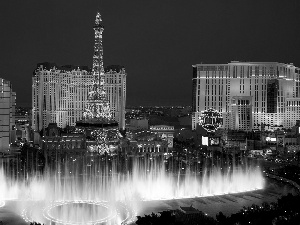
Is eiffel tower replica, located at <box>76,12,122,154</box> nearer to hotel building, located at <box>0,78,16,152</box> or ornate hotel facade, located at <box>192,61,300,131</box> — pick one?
hotel building, located at <box>0,78,16,152</box>

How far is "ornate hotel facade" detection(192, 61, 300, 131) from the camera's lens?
4388 centimetres

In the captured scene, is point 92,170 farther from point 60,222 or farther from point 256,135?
point 256,135

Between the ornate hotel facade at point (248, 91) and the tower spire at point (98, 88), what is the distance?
41.0ft

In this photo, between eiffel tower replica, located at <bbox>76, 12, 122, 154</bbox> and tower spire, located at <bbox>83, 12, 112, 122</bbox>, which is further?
tower spire, located at <bbox>83, 12, 112, 122</bbox>

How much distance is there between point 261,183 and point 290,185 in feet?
4.67

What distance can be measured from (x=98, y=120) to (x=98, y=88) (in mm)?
2547

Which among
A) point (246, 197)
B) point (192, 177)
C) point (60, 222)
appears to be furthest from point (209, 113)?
point (60, 222)

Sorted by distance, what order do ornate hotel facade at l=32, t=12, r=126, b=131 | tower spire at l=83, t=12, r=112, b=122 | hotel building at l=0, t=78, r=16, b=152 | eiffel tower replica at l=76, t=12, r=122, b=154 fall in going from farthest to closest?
ornate hotel facade at l=32, t=12, r=126, b=131, tower spire at l=83, t=12, r=112, b=122, eiffel tower replica at l=76, t=12, r=122, b=154, hotel building at l=0, t=78, r=16, b=152

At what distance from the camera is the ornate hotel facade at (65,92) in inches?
1725

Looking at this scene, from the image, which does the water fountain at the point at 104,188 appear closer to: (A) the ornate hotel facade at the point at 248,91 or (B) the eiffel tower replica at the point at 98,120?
(B) the eiffel tower replica at the point at 98,120

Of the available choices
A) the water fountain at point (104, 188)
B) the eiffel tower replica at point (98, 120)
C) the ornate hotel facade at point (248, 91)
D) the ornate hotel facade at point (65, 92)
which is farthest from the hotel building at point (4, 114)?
the ornate hotel facade at point (248, 91)

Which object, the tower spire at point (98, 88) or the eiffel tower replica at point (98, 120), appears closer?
the eiffel tower replica at point (98, 120)

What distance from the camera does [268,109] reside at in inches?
1727

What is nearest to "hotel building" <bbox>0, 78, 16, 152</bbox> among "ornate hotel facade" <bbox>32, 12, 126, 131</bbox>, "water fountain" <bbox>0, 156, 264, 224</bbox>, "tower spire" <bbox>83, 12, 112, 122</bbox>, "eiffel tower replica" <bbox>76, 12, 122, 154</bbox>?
"water fountain" <bbox>0, 156, 264, 224</bbox>
